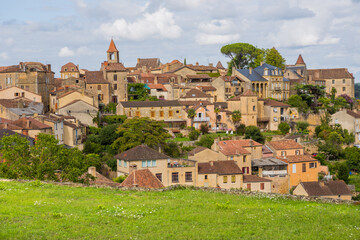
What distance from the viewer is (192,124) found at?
68.1 meters

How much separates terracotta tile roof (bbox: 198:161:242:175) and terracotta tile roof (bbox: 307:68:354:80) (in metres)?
61.5

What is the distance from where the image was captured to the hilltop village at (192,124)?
46.0m

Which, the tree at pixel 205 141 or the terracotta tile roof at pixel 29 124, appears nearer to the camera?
the terracotta tile roof at pixel 29 124

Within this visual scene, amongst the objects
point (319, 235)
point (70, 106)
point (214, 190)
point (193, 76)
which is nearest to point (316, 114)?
point (193, 76)

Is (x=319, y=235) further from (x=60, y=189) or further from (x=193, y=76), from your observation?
(x=193, y=76)

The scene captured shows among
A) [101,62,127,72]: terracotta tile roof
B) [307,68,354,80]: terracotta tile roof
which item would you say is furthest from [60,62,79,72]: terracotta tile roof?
[307,68,354,80]: terracotta tile roof

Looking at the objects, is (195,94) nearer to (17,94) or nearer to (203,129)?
(203,129)

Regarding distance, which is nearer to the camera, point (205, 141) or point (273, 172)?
point (273, 172)

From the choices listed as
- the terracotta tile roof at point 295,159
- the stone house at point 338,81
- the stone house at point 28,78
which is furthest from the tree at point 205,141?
the stone house at point 338,81

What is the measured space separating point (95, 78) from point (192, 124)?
15.9 metres

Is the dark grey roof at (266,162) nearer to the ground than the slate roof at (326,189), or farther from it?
farther from it

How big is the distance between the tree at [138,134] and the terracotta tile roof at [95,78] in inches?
651

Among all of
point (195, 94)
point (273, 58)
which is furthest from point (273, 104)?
point (273, 58)

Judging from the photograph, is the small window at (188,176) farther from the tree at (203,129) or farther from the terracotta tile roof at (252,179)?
the tree at (203,129)
